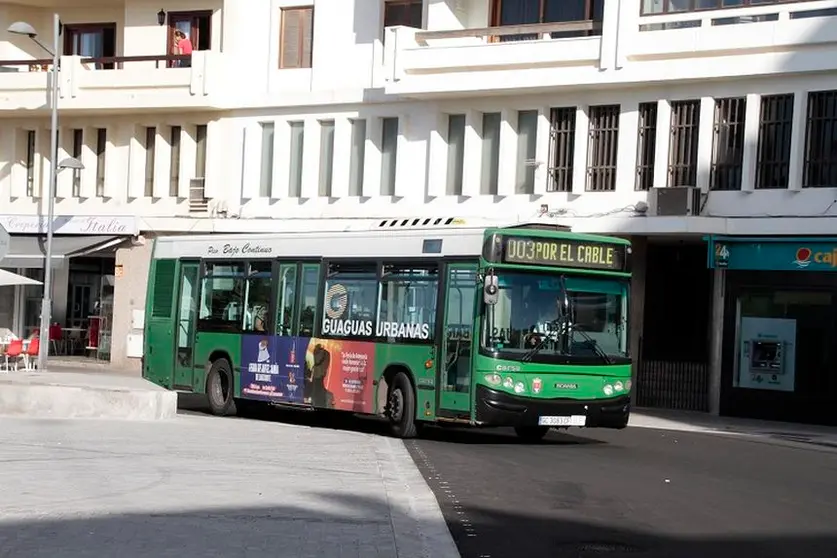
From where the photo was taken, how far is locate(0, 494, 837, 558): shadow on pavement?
34.5ft

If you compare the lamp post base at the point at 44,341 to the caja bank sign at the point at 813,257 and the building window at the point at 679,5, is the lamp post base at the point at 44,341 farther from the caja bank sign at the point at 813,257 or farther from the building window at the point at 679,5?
the caja bank sign at the point at 813,257

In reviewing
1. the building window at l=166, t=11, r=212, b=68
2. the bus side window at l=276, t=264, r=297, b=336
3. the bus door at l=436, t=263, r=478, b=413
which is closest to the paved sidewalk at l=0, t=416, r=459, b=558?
the bus door at l=436, t=263, r=478, b=413

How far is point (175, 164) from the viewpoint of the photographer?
42.2m

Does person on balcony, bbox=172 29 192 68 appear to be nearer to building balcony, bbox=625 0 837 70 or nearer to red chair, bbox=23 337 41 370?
red chair, bbox=23 337 41 370

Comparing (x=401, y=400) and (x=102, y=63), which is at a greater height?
(x=102, y=63)

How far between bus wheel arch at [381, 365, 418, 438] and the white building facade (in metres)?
11.4

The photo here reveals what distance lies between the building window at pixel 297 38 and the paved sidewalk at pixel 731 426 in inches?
533

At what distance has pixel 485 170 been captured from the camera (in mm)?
36688

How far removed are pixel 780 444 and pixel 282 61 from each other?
19628 millimetres

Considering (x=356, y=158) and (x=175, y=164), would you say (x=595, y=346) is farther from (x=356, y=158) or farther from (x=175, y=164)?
(x=175, y=164)

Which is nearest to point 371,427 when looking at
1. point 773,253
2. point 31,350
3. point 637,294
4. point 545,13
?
point 773,253

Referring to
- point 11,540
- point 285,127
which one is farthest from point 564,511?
point 285,127

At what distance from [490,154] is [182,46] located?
9.92 metres

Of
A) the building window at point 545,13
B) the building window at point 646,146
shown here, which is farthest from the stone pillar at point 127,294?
the building window at point 646,146
